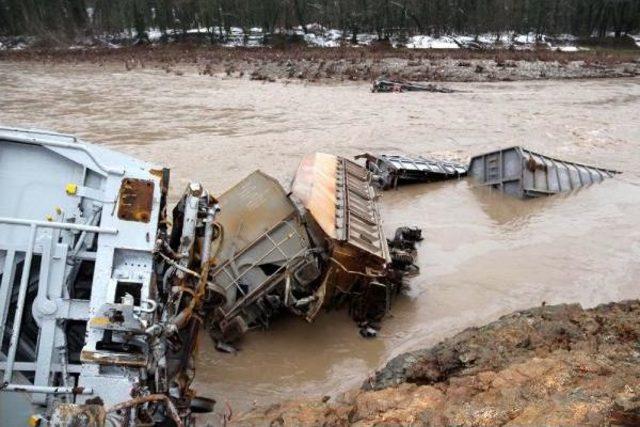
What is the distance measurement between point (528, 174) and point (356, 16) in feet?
146

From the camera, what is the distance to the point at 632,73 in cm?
3803

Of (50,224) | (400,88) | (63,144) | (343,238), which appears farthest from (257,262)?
(400,88)

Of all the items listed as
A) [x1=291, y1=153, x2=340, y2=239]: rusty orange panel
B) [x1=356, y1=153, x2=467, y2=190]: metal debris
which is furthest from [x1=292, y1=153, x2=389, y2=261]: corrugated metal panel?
[x1=356, y1=153, x2=467, y2=190]: metal debris

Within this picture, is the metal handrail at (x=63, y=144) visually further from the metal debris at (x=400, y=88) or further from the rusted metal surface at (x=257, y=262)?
the metal debris at (x=400, y=88)

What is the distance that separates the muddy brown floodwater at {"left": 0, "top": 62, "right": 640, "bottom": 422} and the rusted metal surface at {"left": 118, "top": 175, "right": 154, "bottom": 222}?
121 inches

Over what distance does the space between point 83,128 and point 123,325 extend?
58.8 feet

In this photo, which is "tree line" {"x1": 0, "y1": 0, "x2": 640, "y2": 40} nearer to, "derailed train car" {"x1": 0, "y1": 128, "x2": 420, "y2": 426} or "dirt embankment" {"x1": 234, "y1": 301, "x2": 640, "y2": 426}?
"dirt embankment" {"x1": 234, "y1": 301, "x2": 640, "y2": 426}

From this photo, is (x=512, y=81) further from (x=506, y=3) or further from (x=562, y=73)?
(x=506, y=3)

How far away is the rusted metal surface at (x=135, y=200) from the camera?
4.75m

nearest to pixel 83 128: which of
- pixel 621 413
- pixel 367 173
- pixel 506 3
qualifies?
pixel 367 173

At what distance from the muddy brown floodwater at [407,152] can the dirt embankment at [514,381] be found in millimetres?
1201

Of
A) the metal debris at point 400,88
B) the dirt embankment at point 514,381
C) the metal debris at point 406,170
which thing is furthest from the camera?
the metal debris at point 400,88

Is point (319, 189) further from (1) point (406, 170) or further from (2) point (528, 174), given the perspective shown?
(2) point (528, 174)

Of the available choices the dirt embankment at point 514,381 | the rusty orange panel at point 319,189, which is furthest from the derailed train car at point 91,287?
the rusty orange panel at point 319,189
